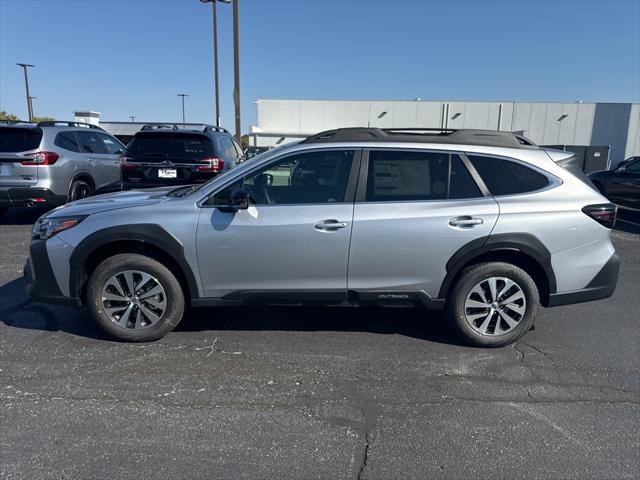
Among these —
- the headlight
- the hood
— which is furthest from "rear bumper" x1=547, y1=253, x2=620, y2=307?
the headlight

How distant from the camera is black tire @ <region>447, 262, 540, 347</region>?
156 inches

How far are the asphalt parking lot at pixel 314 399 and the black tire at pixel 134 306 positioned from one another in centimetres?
13

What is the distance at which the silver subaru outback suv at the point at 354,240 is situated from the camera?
3850mm

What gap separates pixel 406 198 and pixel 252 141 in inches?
1529

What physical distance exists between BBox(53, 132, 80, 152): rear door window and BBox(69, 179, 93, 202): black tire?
0.63 meters

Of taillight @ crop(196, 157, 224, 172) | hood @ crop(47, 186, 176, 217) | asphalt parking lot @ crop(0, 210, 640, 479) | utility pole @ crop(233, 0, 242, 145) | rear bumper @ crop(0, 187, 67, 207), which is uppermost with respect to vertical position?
utility pole @ crop(233, 0, 242, 145)

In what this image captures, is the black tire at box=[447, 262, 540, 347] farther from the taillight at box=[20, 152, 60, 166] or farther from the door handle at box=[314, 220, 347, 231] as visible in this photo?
the taillight at box=[20, 152, 60, 166]

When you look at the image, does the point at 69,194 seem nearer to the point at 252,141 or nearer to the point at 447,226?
the point at 447,226

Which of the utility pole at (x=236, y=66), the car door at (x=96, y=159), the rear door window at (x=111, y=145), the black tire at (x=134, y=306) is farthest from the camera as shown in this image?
the utility pole at (x=236, y=66)

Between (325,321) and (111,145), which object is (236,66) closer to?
(111,145)

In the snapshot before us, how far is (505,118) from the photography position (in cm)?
4053

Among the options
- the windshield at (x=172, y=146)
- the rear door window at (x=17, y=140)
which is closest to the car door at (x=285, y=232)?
the windshield at (x=172, y=146)

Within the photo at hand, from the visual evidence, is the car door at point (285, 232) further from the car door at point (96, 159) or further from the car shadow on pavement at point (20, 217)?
the car shadow on pavement at point (20, 217)

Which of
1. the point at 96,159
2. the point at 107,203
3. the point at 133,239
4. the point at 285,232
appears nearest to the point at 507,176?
the point at 285,232
